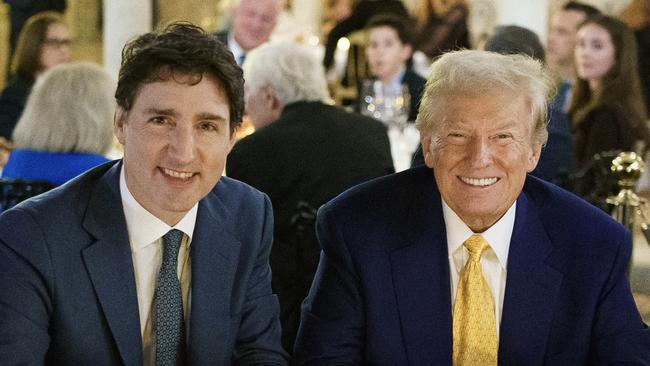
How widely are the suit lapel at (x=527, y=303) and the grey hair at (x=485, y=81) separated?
9.3 inches

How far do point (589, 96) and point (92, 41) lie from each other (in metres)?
6.46

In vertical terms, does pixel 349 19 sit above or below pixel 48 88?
above

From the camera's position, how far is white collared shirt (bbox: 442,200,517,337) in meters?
2.13

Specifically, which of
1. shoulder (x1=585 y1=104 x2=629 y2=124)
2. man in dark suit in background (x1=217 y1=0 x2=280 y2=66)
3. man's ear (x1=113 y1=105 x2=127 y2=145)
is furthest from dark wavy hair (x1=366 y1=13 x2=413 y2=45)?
man's ear (x1=113 y1=105 x2=127 y2=145)

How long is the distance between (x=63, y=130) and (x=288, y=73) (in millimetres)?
1036

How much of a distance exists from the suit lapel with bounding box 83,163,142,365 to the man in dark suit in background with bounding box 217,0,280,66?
495 centimetres

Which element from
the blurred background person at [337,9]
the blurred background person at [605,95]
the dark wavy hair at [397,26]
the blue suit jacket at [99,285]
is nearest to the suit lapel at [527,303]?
the blue suit jacket at [99,285]

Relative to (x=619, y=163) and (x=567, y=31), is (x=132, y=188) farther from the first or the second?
(x=567, y=31)

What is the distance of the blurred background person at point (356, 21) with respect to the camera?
9.09 meters

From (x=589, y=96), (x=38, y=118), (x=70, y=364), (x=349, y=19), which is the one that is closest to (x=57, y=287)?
(x=70, y=364)

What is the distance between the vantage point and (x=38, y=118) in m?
3.66

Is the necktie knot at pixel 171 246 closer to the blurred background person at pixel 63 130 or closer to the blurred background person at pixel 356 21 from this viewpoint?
the blurred background person at pixel 63 130

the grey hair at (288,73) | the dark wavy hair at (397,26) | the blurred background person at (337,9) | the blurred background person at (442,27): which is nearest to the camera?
the grey hair at (288,73)

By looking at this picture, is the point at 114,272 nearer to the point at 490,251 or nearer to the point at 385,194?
the point at 385,194
